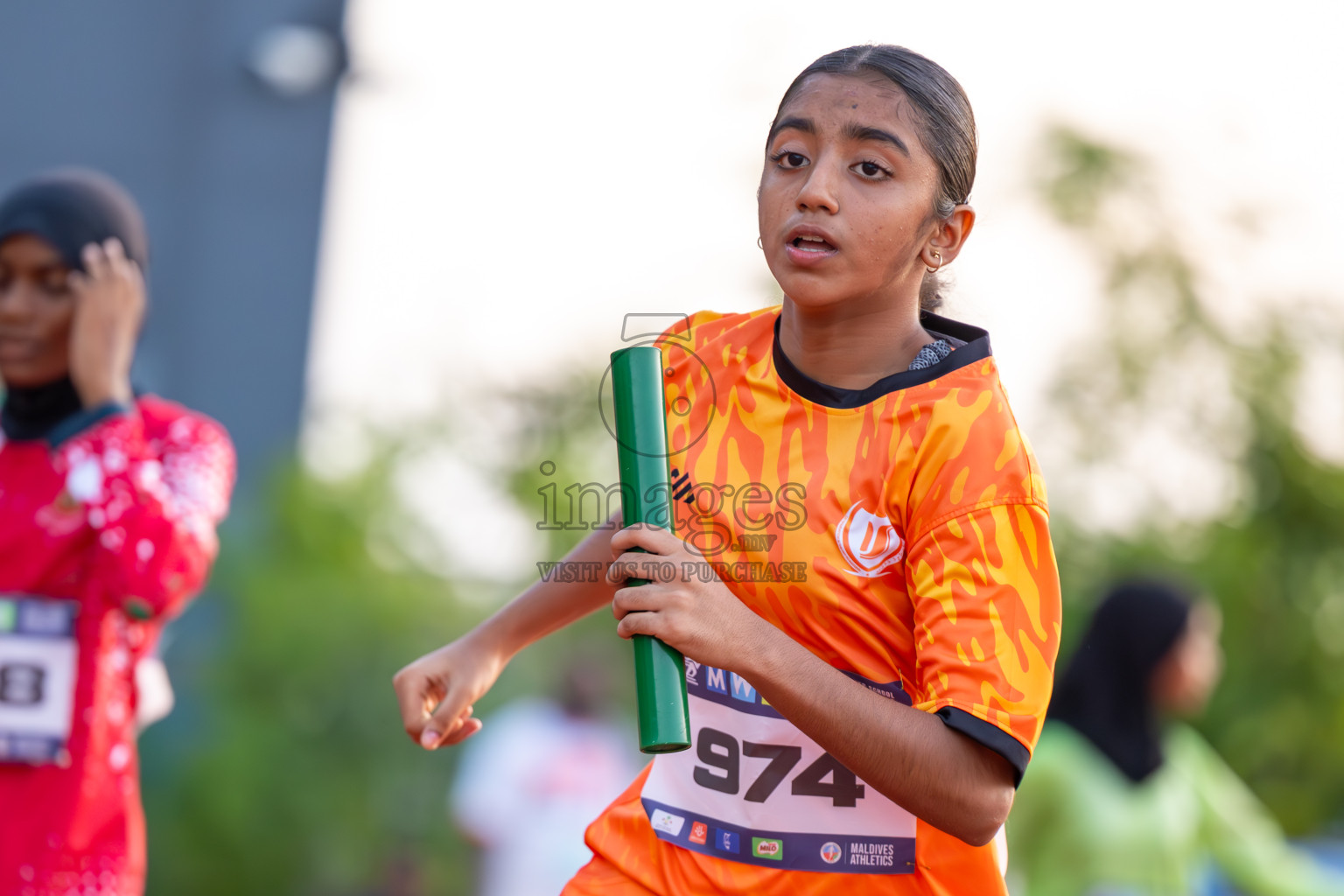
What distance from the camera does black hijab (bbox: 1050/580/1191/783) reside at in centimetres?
552

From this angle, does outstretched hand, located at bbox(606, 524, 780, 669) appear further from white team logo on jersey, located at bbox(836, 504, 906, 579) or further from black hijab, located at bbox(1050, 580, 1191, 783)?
black hijab, located at bbox(1050, 580, 1191, 783)

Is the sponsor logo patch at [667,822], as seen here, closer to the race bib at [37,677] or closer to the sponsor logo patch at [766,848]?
the sponsor logo patch at [766,848]

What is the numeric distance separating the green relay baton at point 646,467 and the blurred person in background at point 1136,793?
11.0 feet

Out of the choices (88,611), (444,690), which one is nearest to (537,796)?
(88,611)

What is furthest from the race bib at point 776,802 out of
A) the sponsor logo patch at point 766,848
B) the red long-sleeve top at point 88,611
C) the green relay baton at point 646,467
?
the red long-sleeve top at point 88,611

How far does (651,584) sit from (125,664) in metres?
2.25

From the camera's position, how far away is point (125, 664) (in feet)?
12.9

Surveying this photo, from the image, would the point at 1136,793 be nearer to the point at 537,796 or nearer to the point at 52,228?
the point at 537,796

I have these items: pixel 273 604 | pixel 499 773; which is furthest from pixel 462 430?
pixel 499 773

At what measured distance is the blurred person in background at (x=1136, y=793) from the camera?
5.21 meters

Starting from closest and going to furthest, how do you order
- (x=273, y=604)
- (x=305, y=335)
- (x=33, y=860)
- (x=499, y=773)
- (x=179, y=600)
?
(x=33, y=860) < (x=179, y=600) < (x=499, y=773) < (x=273, y=604) < (x=305, y=335)

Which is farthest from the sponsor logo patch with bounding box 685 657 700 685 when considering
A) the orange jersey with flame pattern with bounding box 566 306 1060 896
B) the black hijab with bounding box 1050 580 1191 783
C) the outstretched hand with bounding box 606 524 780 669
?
the black hijab with bounding box 1050 580 1191 783

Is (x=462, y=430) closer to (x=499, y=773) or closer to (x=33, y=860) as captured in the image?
(x=499, y=773)

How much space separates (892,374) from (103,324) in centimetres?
249
